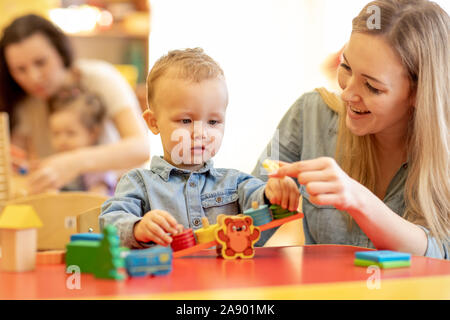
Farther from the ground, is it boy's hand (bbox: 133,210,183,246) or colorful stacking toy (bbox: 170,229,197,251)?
boy's hand (bbox: 133,210,183,246)

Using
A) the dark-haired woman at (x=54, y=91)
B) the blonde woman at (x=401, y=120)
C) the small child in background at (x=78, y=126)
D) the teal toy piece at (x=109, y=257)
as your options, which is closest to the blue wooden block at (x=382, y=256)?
the blonde woman at (x=401, y=120)

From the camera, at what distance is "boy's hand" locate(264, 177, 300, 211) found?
0.94 m

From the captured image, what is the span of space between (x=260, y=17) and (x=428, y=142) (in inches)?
142

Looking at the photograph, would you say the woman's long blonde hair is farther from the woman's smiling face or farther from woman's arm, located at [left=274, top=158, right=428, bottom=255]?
woman's arm, located at [left=274, top=158, right=428, bottom=255]

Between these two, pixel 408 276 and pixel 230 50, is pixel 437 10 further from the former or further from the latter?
pixel 230 50

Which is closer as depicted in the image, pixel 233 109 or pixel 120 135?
pixel 120 135

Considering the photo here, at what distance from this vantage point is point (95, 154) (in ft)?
8.63

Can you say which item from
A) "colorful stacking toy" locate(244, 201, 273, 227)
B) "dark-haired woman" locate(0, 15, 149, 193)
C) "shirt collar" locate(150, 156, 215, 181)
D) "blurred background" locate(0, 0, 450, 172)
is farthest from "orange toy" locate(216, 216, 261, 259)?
"blurred background" locate(0, 0, 450, 172)

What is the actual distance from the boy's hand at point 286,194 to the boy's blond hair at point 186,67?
0.26m

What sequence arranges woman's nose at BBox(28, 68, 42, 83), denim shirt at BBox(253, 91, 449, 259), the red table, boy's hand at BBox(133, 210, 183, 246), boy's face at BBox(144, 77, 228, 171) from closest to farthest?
the red table, boy's hand at BBox(133, 210, 183, 246), boy's face at BBox(144, 77, 228, 171), denim shirt at BBox(253, 91, 449, 259), woman's nose at BBox(28, 68, 42, 83)

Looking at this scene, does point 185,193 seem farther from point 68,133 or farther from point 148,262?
point 68,133

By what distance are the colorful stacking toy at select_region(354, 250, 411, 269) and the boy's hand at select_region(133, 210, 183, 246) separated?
0.28 metres

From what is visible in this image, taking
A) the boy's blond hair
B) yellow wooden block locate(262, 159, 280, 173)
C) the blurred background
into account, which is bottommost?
yellow wooden block locate(262, 159, 280, 173)
